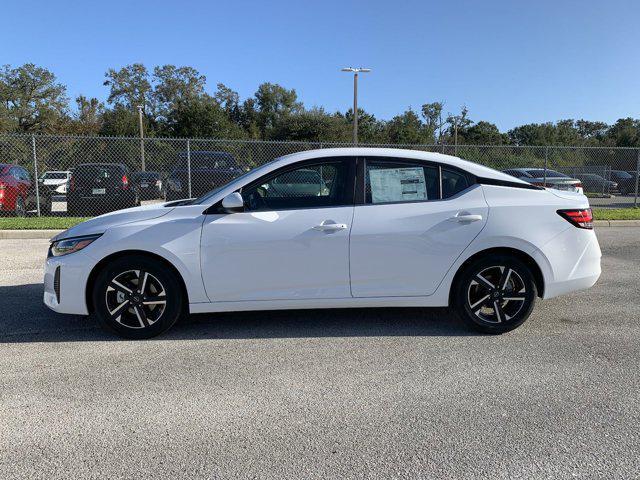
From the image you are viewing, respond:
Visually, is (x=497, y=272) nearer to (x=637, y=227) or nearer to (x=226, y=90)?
(x=637, y=227)

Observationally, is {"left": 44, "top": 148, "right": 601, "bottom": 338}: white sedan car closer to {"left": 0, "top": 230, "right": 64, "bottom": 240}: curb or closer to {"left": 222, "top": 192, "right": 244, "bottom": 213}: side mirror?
{"left": 222, "top": 192, "right": 244, "bottom": 213}: side mirror

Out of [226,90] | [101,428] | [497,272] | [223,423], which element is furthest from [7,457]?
[226,90]

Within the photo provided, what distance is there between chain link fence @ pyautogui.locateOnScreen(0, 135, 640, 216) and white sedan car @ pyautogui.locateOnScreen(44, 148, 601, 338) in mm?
8131

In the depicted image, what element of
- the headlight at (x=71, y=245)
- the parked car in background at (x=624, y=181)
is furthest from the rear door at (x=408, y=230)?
the parked car in background at (x=624, y=181)

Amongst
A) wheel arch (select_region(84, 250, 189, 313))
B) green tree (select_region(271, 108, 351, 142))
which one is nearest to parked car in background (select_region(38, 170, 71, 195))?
wheel arch (select_region(84, 250, 189, 313))

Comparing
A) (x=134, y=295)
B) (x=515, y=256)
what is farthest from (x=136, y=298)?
(x=515, y=256)

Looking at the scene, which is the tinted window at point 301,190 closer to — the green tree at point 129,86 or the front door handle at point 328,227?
the front door handle at point 328,227

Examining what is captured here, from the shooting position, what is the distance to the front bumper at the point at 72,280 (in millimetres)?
4266

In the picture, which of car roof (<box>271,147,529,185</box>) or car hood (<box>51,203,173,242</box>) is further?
car roof (<box>271,147,529,185</box>)

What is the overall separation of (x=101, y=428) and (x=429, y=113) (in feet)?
255

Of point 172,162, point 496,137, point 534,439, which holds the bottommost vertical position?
point 534,439

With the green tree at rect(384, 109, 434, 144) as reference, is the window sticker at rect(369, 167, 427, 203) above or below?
below

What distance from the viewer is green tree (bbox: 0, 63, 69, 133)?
53469mm

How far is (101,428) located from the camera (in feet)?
9.82
